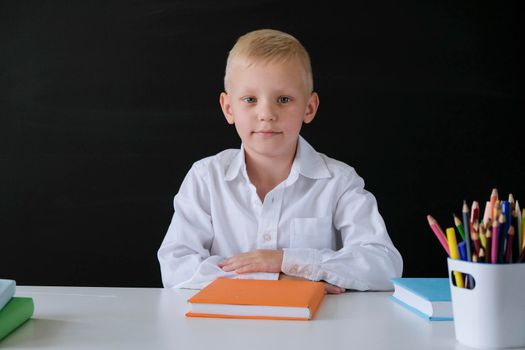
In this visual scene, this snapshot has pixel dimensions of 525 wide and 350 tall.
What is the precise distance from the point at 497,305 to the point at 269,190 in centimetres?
99

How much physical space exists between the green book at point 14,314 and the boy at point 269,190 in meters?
0.55

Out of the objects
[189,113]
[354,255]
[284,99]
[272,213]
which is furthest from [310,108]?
[189,113]

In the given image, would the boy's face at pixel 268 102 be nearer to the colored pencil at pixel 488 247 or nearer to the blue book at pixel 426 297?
the blue book at pixel 426 297

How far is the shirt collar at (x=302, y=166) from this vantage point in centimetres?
179

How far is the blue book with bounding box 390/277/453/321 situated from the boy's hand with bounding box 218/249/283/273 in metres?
0.32

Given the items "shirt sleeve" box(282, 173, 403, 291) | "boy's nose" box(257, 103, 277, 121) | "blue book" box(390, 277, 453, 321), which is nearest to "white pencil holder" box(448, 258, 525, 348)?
"blue book" box(390, 277, 453, 321)

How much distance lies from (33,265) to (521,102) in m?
2.05

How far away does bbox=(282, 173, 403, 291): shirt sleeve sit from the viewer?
1.43 m

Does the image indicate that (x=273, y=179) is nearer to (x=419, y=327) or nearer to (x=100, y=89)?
(x=419, y=327)

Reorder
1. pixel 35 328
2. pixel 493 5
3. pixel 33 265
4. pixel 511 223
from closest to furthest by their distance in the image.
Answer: pixel 511 223
pixel 35 328
pixel 493 5
pixel 33 265

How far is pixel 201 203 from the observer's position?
1.78 meters

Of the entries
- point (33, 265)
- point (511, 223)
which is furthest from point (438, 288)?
point (33, 265)

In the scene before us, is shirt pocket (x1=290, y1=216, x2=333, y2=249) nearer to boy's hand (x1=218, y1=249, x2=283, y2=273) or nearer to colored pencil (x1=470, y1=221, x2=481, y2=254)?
boy's hand (x1=218, y1=249, x2=283, y2=273)

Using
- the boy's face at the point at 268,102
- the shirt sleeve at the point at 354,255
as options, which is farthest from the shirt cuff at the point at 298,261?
the boy's face at the point at 268,102
